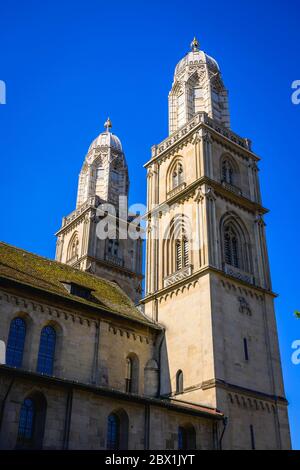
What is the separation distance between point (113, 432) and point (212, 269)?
12691 millimetres

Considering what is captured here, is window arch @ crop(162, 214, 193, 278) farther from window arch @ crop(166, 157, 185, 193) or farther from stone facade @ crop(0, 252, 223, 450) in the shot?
stone facade @ crop(0, 252, 223, 450)

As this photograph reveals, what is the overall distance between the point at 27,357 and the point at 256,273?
17727 mm

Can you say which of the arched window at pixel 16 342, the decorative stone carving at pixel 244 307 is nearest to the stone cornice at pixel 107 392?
the arched window at pixel 16 342

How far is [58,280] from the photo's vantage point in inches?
1363

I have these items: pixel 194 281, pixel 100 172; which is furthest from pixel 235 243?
pixel 100 172

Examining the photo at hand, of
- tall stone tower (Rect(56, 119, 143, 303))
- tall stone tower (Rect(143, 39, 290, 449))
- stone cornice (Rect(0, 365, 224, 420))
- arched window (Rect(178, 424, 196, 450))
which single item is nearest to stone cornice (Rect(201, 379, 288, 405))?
tall stone tower (Rect(143, 39, 290, 449))

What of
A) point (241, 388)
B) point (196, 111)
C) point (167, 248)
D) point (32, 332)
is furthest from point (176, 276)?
point (196, 111)

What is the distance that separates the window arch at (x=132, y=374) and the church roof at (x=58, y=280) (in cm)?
247

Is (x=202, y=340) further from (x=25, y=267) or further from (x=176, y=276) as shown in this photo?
(x=25, y=267)

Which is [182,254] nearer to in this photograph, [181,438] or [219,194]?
[219,194]

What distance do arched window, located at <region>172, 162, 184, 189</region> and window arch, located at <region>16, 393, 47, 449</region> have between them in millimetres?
22473

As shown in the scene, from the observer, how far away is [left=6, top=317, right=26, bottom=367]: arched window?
28.4m

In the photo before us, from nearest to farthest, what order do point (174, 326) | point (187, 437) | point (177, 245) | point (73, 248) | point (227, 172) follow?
point (187, 437) → point (174, 326) → point (177, 245) → point (227, 172) → point (73, 248)

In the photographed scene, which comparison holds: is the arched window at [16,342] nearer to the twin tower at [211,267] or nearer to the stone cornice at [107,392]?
the stone cornice at [107,392]
